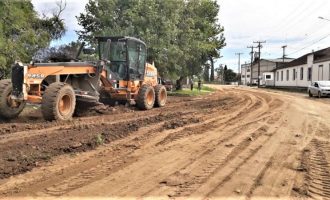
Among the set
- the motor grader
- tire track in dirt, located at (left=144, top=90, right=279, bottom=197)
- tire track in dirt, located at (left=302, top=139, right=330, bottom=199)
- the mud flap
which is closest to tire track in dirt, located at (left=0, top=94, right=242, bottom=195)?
tire track in dirt, located at (left=144, top=90, right=279, bottom=197)

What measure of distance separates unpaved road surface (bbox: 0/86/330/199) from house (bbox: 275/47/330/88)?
45.7 meters

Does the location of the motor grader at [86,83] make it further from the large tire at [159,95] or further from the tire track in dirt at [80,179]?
the tire track in dirt at [80,179]

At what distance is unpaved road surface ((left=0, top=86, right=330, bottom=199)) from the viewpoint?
6.23 m

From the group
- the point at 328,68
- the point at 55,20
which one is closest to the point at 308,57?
the point at 328,68

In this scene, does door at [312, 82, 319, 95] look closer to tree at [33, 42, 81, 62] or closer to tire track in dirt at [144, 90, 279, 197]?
tree at [33, 42, 81, 62]

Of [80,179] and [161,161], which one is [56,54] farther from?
[80,179]

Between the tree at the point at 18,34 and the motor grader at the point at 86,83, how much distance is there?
274cm

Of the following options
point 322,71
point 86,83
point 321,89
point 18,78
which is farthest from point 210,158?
point 322,71

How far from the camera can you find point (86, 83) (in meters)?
15.4

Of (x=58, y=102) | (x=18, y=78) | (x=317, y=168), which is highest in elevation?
(x=18, y=78)

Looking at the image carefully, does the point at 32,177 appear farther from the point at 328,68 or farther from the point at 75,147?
the point at 328,68

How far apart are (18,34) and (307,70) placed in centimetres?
5205

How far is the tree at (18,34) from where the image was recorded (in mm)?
16312

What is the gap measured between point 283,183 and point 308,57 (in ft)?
196
